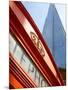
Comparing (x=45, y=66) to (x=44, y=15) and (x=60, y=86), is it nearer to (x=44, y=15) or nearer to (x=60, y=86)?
(x=60, y=86)

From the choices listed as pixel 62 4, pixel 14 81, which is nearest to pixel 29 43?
pixel 14 81

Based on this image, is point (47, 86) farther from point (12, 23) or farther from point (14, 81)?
point (12, 23)

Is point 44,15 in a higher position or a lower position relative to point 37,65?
higher

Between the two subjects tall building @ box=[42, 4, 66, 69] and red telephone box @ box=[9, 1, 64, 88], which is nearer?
red telephone box @ box=[9, 1, 64, 88]

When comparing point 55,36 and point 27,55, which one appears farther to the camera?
point 55,36

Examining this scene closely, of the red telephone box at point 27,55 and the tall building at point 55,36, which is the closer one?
the red telephone box at point 27,55

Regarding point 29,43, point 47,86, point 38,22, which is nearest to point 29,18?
point 38,22

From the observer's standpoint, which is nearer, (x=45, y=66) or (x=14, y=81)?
(x=14, y=81)

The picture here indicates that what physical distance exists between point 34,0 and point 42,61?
552mm

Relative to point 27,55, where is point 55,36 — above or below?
above

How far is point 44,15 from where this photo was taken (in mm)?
2039

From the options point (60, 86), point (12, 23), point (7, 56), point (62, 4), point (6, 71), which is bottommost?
point (60, 86)

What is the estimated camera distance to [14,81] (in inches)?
75.4

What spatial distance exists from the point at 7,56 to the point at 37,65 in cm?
30
